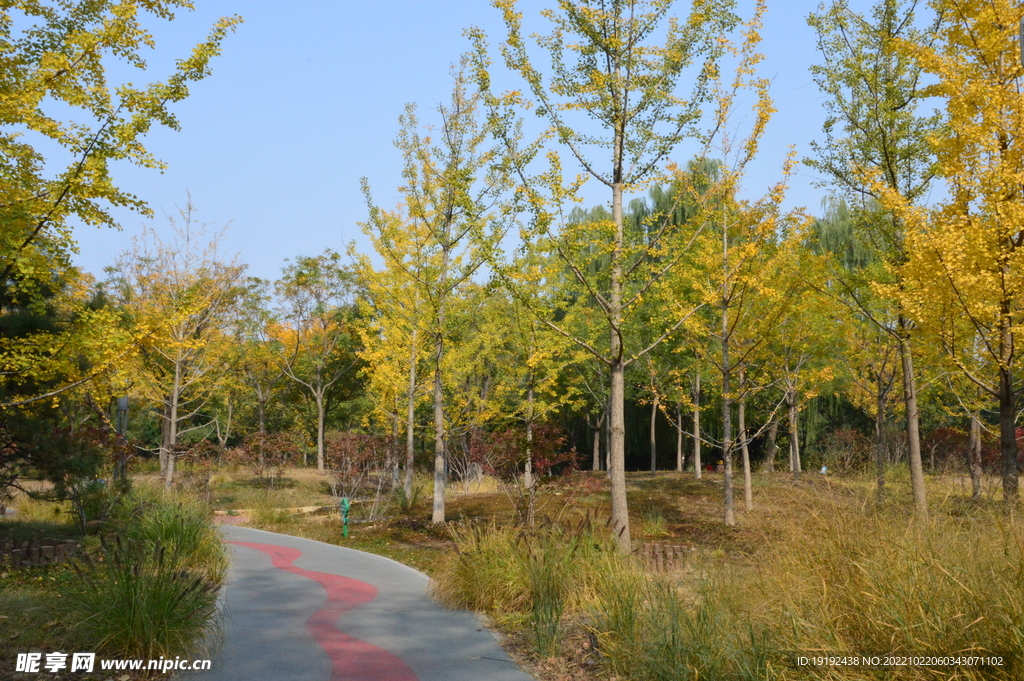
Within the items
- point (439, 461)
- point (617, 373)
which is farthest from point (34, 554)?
point (617, 373)

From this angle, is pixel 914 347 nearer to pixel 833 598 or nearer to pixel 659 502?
pixel 659 502

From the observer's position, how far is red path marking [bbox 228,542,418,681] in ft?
20.1

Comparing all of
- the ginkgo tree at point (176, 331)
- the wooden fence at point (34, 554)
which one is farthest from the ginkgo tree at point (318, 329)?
the wooden fence at point (34, 554)

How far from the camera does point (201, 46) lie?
318 inches

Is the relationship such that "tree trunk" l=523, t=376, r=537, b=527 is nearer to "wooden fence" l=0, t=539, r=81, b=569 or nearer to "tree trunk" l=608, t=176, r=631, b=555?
"tree trunk" l=608, t=176, r=631, b=555

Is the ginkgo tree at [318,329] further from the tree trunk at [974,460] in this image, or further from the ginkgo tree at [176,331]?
the tree trunk at [974,460]

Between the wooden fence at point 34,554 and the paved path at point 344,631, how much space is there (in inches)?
87.3

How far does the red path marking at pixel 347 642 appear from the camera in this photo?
614cm

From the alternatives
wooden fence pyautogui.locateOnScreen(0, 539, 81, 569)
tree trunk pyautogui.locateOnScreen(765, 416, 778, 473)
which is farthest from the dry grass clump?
tree trunk pyautogui.locateOnScreen(765, 416, 778, 473)

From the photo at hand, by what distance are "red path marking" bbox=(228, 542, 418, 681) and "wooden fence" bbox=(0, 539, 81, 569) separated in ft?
10.4

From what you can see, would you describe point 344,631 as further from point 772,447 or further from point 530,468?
point 772,447

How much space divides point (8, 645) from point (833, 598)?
638 centimetres

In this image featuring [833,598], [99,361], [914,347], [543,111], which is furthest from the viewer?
[914,347]

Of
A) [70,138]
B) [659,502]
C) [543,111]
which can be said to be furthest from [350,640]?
[659,502]
